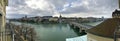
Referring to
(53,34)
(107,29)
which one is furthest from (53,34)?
(107,29)

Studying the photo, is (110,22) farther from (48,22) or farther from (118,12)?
(48,22)

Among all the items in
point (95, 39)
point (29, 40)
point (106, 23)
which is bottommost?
point (29, 40)

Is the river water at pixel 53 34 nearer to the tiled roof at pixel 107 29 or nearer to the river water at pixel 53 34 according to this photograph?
the river water at pixel 53 34

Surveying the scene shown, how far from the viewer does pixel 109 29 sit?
799cm

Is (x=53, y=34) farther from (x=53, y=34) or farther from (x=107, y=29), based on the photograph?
(x=107, y=29)

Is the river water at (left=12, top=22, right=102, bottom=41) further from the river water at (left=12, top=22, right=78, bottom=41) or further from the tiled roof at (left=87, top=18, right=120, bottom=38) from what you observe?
the tiled roof at (left=87, top=18, right=120, bottom=38)

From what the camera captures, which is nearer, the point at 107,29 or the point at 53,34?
the point at 107,29

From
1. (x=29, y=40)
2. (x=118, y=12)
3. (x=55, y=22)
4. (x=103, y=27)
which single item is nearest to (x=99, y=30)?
(x=103, y=27)

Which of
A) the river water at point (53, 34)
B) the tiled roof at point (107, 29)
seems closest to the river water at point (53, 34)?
the river water at point (53, 34)

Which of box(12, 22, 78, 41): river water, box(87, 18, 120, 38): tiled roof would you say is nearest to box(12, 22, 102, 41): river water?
box(12, 22, 78, 41): river water

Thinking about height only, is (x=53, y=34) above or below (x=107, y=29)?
below

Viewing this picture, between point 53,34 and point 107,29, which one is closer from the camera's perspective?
point 107,29

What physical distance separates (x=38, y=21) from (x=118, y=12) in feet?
428

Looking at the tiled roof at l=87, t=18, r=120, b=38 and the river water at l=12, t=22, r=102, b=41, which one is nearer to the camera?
the tiled roof at l=87, t=18, r=120, b=38
